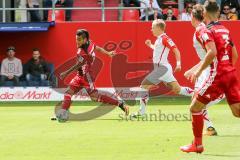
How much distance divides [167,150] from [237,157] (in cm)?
133

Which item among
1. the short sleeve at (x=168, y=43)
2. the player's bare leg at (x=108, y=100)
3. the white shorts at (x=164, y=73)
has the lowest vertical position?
the player's bare leg at (x=108, y=100)

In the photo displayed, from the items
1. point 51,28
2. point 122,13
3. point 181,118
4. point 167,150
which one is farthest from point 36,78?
point 167,150

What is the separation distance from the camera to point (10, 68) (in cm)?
2481

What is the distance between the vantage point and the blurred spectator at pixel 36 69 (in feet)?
79.8

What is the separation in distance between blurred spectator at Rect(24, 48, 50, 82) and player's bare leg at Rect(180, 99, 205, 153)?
1322 centimetres

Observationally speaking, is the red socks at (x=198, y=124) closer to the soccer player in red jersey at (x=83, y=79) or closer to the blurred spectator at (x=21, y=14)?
the soccer player in red jersey at (x=83, y=79)

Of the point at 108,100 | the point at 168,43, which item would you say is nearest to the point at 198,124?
the point at 168,43

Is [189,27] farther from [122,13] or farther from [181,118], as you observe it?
[181,118]

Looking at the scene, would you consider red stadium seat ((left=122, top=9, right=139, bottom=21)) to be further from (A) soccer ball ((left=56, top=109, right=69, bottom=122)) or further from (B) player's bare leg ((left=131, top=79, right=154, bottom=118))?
(A) soccer ball ((left=56, top=109, right=69, bottom=122))

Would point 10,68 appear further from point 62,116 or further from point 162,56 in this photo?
point 162,56

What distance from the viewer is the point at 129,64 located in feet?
82.7

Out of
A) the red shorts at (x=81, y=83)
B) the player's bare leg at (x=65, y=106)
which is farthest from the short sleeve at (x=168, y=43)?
the player's bare leg at (x=65, y=106)

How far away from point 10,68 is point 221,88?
47.5 ft

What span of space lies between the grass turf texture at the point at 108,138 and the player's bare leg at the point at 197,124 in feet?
0.36
